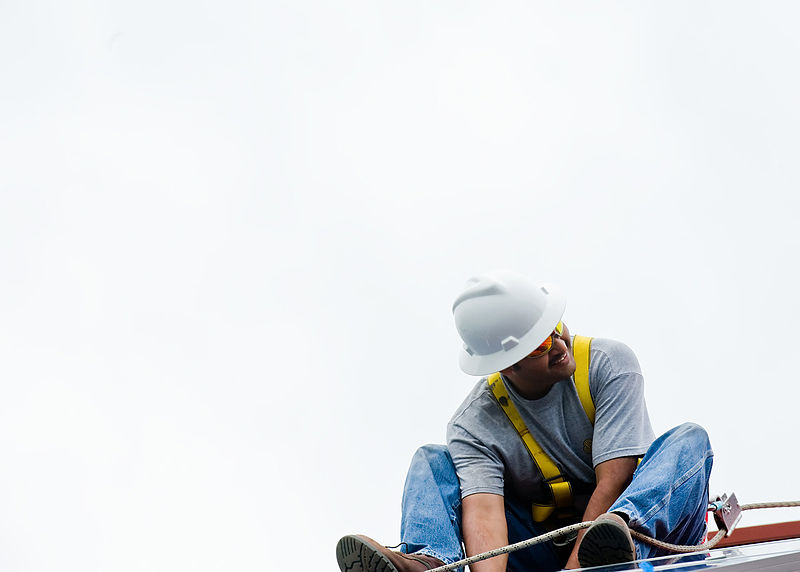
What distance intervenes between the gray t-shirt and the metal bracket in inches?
12.1

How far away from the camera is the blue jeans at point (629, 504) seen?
2584mm

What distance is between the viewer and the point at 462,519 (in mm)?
3057

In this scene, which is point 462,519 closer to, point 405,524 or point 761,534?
point 405,524

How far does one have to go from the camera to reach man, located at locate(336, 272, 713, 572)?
2863 mm

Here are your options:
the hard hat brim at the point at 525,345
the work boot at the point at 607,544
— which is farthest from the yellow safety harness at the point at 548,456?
the work boot at the point at 607,544

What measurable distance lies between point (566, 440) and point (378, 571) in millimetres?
1012

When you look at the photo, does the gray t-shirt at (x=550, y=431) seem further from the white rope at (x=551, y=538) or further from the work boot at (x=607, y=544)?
the work boot at (x=607, y=544)

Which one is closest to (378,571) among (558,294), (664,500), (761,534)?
(664,500)

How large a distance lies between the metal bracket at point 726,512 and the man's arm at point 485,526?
2.25ft

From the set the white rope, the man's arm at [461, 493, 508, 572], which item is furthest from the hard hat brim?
the white rope

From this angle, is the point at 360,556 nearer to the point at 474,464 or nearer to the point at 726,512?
the point at 474,464

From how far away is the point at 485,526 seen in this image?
2986mm

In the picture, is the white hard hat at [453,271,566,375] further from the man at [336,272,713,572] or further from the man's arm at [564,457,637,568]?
the man's arm at [564,457,637,568]

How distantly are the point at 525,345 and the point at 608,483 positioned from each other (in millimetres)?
570
